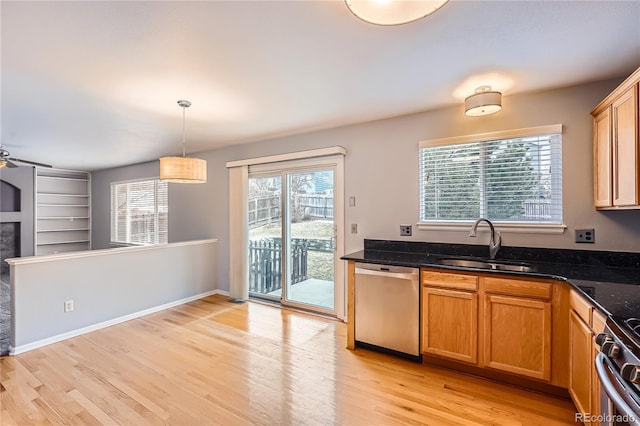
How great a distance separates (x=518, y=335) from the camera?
86.4 inches

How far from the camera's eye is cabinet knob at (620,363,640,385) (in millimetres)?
1050

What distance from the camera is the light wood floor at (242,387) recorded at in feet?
6.35

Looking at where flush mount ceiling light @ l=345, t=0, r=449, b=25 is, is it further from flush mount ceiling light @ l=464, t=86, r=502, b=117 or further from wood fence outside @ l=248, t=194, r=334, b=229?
wood fence outside @ l=248, t=194, r=334, b=229

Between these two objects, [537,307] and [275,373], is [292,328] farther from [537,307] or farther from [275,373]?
[537,307]

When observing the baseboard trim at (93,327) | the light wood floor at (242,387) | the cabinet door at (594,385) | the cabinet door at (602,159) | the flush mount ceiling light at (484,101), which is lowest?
the light wood floor at (242,387)

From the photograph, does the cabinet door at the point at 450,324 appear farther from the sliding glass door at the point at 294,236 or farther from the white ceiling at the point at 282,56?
the white ceiling at the point at 282,56

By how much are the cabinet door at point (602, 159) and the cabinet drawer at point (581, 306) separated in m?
0.81

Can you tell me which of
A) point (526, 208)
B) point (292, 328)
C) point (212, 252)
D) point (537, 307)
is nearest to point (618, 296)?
point (537, 307)

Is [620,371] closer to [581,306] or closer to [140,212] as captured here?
[581,306]

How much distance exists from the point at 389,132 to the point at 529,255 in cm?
184

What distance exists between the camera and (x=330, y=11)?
5.10 ft

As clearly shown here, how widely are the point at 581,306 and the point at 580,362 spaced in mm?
359

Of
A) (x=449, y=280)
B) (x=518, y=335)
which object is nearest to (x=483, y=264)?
(x=449, y=280)

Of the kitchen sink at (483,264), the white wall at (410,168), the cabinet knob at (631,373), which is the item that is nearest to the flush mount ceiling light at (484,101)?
the white wall at (410,168)
